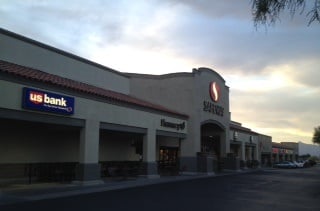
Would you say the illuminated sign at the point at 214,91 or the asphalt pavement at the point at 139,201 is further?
the illuminated sign at the point at 214,91

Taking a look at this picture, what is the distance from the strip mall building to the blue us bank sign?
48 mm

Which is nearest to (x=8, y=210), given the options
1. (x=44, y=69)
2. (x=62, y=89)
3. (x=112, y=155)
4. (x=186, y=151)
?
(x=62, y=89)

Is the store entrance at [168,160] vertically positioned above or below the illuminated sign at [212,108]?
below

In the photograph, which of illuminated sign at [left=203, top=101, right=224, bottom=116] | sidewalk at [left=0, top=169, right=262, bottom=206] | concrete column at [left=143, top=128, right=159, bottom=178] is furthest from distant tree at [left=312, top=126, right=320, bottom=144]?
sidewalk at [left=0, top=169, right=262, bottom=206]

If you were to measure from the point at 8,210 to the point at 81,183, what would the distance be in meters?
10.1

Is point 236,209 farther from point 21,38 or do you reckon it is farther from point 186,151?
point 186,151

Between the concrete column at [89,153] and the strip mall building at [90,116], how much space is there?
0.06 metres

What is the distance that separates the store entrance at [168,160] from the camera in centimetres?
4188

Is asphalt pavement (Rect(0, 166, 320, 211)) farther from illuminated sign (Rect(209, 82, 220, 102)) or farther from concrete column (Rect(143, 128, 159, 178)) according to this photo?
illuminated sign (Rect(209, 82, 220, 102))

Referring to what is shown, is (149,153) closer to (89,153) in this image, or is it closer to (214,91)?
(89,153)

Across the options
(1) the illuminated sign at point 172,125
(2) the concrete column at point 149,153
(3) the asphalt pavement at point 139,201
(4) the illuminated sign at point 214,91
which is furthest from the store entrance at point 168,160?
(3) the asphalt pavement at point 139,201

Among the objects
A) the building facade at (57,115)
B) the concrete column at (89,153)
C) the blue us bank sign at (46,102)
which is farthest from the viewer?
the concrete column at (89,153)

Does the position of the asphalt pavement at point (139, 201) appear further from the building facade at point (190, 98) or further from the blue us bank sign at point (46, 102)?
the building facade at point (190, 98)

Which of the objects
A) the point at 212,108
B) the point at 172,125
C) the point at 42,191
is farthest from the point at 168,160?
the point at 42,191
